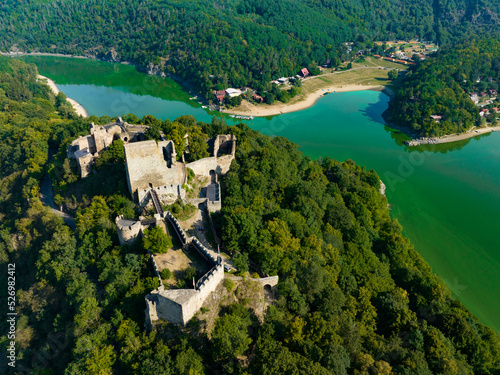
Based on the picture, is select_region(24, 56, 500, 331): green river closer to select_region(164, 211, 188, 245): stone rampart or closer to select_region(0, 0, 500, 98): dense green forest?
select_region(0, 0, 500, 98): dense green forest

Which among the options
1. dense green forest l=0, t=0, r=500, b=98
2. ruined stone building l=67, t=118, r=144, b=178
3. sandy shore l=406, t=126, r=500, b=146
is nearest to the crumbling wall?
ruined stone building l=67, t=118, r=144, b=178

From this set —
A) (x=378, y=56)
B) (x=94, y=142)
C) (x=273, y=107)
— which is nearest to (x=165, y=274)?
(x=94, y=142)

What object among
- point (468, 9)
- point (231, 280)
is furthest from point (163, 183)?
point (468, 9)

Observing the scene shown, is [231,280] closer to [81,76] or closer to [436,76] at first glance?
[436,76]

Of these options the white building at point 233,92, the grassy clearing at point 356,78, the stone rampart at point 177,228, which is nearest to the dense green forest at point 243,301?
the stone rampart at point 177,228

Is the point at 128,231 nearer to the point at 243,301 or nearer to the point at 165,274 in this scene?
the point at 165,274
